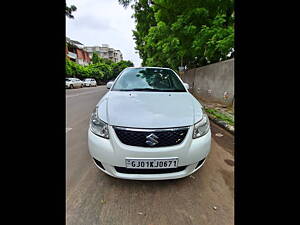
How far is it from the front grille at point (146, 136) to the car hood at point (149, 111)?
52mm

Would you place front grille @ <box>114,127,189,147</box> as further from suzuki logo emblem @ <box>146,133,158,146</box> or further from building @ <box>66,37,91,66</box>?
building @ <box>66,37,91,66</box>

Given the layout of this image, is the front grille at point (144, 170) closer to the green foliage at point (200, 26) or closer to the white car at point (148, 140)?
the white car at point (148, 140)

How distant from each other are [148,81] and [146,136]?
4.85ft

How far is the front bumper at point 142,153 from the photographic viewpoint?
5.16 feet

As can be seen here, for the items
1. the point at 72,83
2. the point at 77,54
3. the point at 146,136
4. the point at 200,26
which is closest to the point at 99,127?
the point at 146,136

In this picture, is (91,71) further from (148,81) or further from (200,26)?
(148,81)

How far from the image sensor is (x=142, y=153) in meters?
1.56

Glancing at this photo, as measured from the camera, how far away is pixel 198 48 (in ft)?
20.5

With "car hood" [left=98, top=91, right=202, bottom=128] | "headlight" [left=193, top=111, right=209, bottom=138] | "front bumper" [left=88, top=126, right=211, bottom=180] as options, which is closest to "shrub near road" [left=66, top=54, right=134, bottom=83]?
"car hood" [left=98, top=91, right=202, bottom=128]

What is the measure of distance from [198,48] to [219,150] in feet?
15.3

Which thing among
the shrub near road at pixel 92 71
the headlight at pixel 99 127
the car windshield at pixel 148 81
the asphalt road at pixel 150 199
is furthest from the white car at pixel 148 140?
the shrub near road at pixel 92 71
